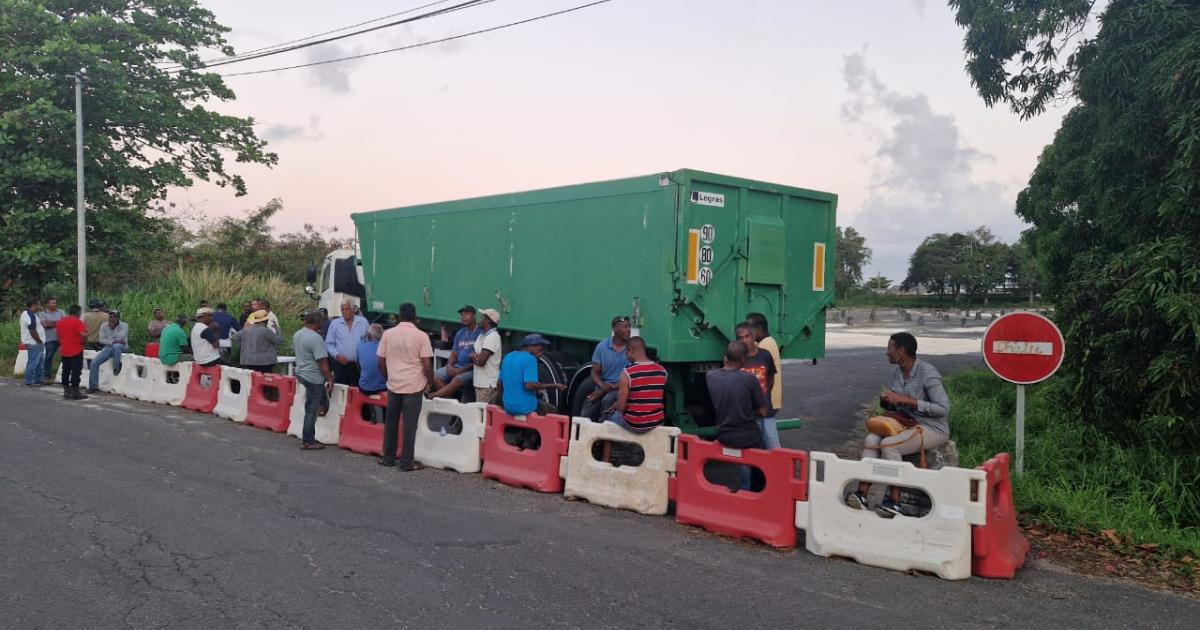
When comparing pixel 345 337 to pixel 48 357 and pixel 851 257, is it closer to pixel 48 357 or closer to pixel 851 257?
pixel 48 357

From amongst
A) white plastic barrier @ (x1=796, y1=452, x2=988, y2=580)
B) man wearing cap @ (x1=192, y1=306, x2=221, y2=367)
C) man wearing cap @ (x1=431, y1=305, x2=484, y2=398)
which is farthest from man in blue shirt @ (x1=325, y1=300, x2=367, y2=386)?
white plastic barrier @ (x1=796, y1=452, x2=988, y2=580)

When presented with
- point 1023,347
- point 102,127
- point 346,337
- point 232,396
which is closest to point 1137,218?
point 1023,347

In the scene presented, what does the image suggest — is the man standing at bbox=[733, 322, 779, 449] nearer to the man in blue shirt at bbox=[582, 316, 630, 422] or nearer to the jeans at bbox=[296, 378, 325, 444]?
the man in blue shirt at bbox=[582, 316, 630, 422]

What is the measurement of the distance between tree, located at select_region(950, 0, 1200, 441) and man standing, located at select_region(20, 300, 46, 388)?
642 inches

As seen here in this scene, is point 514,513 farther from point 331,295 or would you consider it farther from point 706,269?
point 331,295

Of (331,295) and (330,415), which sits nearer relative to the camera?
(330,415)

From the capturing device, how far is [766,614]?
459cm

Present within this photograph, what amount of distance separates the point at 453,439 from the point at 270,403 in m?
3.80

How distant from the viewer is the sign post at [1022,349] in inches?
276

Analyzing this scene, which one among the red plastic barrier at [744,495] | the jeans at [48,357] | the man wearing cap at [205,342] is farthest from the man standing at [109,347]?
the red plastic barrier at [744,495]

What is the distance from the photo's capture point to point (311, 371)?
9.55m

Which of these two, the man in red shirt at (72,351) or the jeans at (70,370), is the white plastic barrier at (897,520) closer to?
the man in red shirt at (72,351)

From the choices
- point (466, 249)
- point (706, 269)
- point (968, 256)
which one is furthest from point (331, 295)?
point (968, 256)

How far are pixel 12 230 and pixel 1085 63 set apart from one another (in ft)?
74.4
